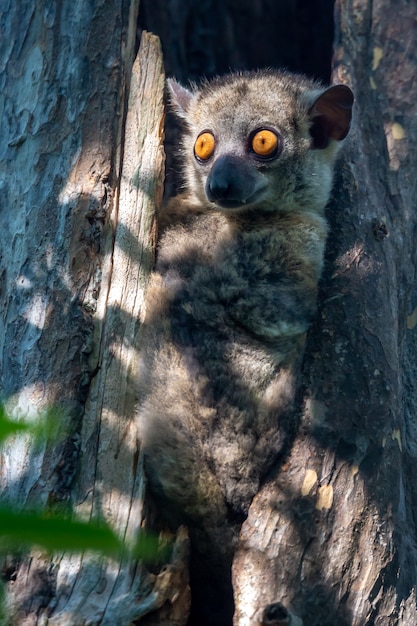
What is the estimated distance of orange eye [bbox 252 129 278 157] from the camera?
392 centimetres

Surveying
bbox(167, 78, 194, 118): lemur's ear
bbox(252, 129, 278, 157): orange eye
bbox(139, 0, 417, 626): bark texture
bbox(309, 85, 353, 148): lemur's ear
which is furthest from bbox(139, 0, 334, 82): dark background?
bbox(252, 129, 278, 157): orange eye

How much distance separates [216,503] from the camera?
11.4 ft

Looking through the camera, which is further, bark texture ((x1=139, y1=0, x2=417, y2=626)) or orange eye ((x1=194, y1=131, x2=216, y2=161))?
orange eye ((x1=194, y1=131, x2=216, y2=161))

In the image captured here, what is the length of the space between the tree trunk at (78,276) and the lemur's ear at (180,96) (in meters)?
0.40

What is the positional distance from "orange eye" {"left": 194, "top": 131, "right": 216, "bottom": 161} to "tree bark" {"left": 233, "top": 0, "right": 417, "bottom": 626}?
0.76 metres

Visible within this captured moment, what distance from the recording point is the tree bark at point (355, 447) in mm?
3371

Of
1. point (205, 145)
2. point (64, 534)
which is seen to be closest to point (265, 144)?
point (205, 145)

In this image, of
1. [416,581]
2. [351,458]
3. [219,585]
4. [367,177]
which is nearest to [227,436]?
[351,458]

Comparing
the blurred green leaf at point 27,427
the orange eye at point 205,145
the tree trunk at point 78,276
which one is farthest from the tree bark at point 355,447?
the blurred green leaf at point 27,427

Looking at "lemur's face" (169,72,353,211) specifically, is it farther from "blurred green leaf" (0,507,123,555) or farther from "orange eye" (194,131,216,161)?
"blurred green leaf" (0,507,123,555)

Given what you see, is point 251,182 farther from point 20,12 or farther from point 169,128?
point 169,128

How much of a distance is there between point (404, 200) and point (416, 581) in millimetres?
2205

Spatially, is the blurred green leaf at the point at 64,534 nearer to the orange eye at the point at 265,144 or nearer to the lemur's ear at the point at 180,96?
the orange eye at the point at 265,144

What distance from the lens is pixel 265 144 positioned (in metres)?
3.93
